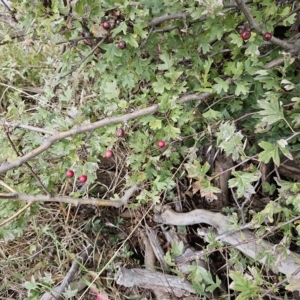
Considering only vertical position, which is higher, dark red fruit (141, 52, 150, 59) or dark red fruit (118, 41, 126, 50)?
dark red fruit (118, 41, 126, 50)

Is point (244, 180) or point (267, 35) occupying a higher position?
point (267, 35)

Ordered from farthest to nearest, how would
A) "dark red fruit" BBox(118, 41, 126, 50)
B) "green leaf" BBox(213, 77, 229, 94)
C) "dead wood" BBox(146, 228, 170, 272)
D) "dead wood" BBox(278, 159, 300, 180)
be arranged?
"dead wood" BBox(146, 228, 170, 272)
"dead wood" BBox(278, 159, 300, 180)
"green leaf" BBox(213, 77, 229, 94)
"dark red fruit" BBox(118, 41, 126, 50)

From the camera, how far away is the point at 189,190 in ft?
6.87

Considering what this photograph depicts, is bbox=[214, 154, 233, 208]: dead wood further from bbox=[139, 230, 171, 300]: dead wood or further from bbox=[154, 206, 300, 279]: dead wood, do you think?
bbox=[139, 230, 171, 300]: dead wood

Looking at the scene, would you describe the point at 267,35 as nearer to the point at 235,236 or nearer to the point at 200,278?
the point at 235,236

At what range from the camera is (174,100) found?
153 centimetres

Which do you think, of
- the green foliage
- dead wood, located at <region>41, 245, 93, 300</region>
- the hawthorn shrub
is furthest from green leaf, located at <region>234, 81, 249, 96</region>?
dead wood, located at <region>41, 245, 93, 300</region>

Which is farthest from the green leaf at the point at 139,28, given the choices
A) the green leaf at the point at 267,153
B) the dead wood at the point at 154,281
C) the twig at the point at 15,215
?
the dead wood at the point at 154,281

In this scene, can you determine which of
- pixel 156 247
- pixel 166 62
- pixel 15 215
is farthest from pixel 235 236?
pixel 15 215

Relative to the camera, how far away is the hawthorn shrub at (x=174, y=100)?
1.40 metres

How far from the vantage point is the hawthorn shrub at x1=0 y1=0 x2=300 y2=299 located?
4.59 ft

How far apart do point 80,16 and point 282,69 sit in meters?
0.70

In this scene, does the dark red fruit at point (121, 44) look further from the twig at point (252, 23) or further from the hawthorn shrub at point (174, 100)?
the twig at point (252, 23)

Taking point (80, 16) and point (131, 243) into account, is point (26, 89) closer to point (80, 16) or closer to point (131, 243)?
point (131, 243)
